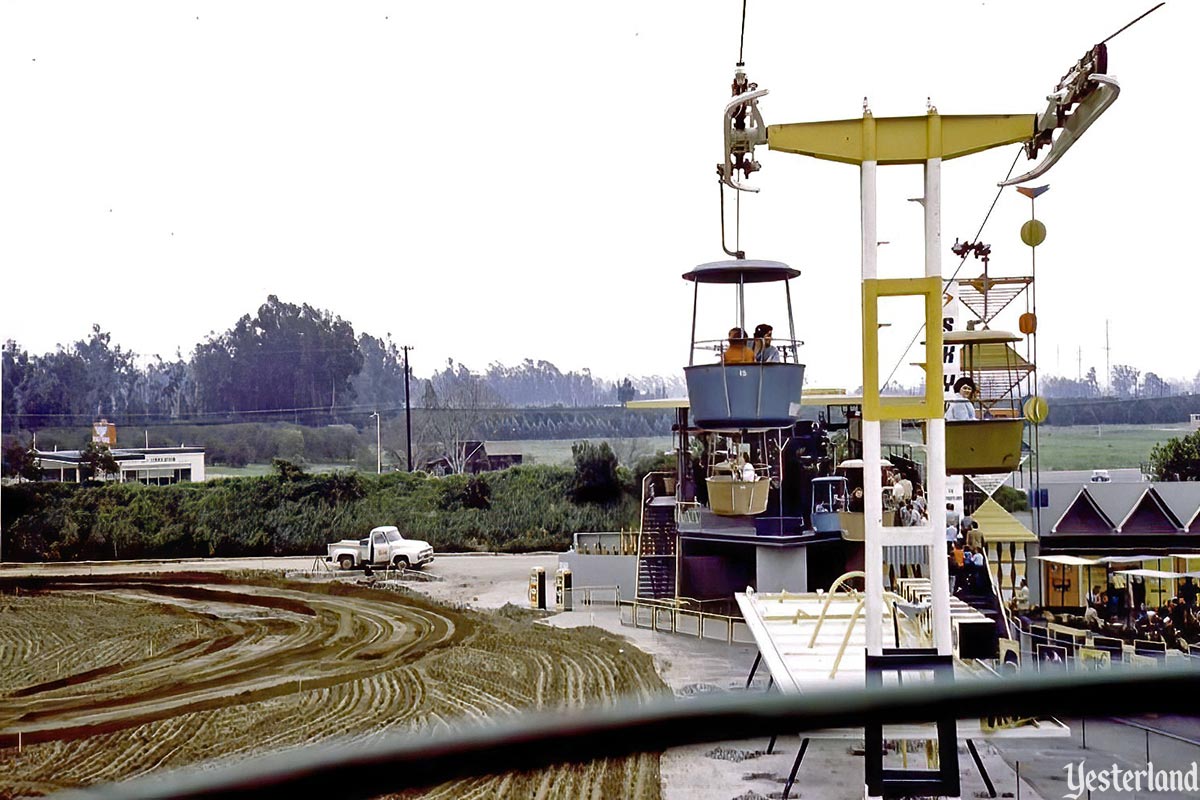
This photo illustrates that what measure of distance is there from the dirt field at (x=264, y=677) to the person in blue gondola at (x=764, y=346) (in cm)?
409

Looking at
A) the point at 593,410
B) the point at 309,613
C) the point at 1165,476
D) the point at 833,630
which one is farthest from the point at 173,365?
the point at 833,630

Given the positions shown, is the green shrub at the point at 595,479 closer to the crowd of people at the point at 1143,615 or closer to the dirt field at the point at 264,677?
the dirt field at the point at 264,677

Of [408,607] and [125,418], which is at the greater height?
[125,418]

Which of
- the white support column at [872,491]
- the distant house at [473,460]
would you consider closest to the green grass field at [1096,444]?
the distant house at [473,460]

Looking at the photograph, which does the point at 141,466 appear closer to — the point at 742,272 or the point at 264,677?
the point at 264,677

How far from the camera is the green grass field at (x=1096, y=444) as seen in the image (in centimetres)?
3169

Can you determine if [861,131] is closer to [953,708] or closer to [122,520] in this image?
[953,708]

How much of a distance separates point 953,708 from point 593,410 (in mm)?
45252

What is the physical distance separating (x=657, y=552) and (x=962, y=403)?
30.2 feet

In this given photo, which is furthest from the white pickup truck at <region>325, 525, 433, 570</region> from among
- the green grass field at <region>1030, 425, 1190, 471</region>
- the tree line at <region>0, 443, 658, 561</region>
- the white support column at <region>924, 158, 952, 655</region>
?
the white support column at <region>924, 158, 952, 655</region>

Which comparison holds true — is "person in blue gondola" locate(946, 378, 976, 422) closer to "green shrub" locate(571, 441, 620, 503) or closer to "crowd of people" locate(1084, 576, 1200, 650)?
"crowd of people" locate(1084, 576, 1200, 650)

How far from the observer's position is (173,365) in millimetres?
50281

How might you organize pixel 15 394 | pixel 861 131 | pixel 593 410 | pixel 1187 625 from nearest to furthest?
pixel 861 131
pixel 1187 625
pixel 15 394
pixel 593 410

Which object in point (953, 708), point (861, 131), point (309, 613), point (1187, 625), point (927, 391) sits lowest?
point (309, 613)
